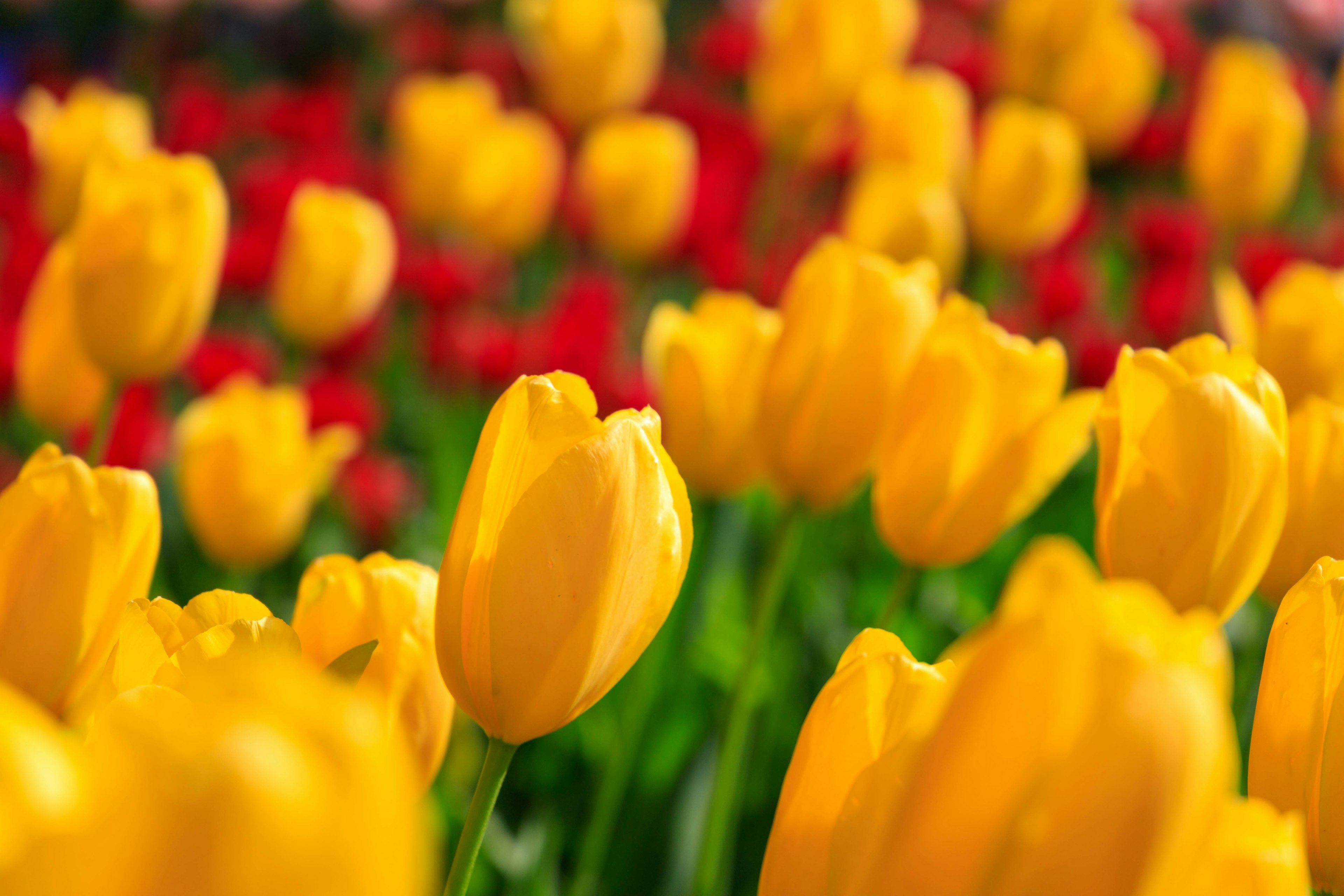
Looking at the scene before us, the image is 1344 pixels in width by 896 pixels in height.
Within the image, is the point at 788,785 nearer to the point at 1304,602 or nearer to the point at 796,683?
the point at 1304,602

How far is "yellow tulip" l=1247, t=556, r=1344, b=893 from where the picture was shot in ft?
1.32

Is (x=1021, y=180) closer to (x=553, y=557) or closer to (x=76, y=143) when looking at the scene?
(x=76, y=143)

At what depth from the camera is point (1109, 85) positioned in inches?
72.6

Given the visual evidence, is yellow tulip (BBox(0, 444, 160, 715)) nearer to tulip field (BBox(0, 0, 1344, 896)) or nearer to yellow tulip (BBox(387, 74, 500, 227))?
tulip field (BBox(0, 0, 1344, 896))

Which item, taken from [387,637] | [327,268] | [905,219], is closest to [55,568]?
[387,637]

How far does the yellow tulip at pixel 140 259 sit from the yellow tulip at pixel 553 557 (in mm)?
425

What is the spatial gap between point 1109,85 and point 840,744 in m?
1.71

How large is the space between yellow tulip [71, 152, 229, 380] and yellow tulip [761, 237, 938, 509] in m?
0.36

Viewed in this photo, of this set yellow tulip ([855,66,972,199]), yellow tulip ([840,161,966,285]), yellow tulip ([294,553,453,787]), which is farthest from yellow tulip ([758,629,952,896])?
yellow tulip ([855,66,972,199])

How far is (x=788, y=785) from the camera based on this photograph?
381 millimetres

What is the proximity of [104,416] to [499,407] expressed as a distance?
462mm

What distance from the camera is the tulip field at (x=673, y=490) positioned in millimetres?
253

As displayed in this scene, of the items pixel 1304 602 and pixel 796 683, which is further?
pixel 796 683

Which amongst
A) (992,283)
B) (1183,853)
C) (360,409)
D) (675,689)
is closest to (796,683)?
(675,689)
